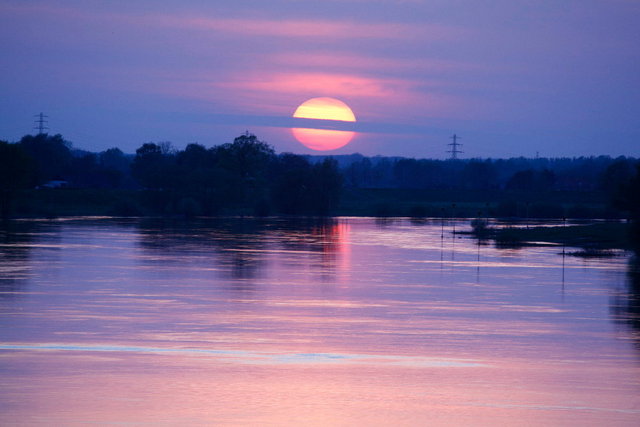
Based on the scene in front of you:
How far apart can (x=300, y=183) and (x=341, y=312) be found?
90.6 metres

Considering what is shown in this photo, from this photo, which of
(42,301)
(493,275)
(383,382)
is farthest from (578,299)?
(42,301)

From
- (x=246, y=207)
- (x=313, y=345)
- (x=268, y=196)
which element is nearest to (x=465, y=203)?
(x=268, y=196)

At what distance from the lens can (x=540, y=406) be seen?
11289mm

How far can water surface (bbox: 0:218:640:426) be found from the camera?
36.1 ft

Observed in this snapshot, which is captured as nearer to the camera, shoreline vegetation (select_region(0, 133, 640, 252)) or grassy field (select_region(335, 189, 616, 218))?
shoreline vegetation (select_region(0, 133, 640, 252))

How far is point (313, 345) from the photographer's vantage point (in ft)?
50.1

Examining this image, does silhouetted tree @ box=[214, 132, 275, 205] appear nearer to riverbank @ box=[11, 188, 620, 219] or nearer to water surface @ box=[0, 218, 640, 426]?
riverbank @ box=[11, 188, 620, 219]

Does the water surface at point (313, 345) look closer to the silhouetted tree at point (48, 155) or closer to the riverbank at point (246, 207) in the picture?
the riverbank at point (246, 207)

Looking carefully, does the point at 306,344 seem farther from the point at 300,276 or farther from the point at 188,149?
the point at 188,149

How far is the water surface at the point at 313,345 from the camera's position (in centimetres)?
1101

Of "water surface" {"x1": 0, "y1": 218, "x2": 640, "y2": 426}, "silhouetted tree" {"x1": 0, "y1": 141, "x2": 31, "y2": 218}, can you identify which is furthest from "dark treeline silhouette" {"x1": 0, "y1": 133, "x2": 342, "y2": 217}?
"water surface" {"x1": 0, "y1": 218, "x2": 640, "y2": 426}

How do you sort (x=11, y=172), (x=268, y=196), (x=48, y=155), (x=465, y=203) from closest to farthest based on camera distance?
(x=11, y=172) → (x=268, y=196) → (x=465, y=203) → (x=48, y=155)

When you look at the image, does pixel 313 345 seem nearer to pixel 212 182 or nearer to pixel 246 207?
pixel 212 182

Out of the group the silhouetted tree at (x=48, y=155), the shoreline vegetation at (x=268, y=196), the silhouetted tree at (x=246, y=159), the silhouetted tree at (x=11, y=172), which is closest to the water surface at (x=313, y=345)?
the shoreline vegetation at (x=268, y=196)
